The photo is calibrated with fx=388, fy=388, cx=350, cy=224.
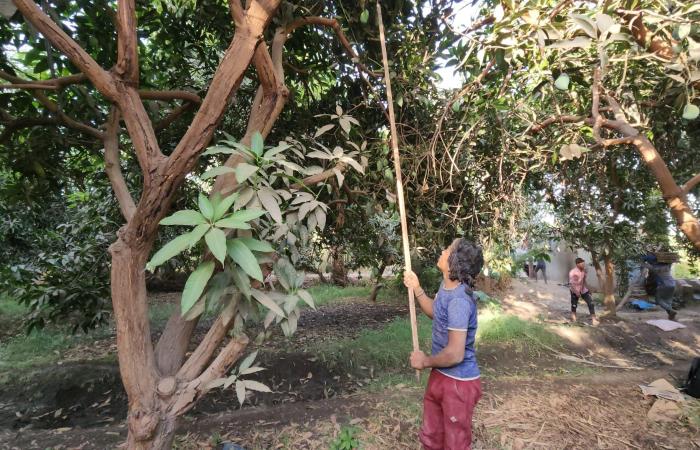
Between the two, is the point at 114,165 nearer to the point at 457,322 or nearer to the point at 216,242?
the point at 216,242

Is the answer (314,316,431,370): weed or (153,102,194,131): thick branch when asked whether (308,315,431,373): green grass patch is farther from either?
(153,102,194,131): thick branch

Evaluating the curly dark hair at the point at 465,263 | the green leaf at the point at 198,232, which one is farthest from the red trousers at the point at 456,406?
the green leaf at the point at 198,232

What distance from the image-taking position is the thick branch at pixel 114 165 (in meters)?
2.15

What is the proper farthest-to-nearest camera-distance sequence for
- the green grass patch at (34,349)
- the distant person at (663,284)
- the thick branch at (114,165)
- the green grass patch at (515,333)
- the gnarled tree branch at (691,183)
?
1. the distant person at (663,284)
2. the green grass patch at (515,333)
3. the green grass patch at (34,349)
4. the gnarled tree branch at (691,183)
5. the thick branch at (114,165)

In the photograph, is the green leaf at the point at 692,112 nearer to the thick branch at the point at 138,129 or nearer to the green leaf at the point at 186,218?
the green leaf at the point at 186,218

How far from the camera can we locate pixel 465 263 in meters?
2.00

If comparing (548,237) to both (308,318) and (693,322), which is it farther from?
(308,318)

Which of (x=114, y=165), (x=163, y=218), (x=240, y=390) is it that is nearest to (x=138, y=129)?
(x=163, y=218)

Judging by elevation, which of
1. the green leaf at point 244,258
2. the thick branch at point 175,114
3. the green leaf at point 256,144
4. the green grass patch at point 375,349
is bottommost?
the green grass patch at point 375,349

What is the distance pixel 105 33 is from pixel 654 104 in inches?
167

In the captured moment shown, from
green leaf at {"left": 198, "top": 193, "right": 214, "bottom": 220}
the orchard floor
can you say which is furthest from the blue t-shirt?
green leaf at {"left": 198, "top": 193, "right": 214, "bottom": 220}

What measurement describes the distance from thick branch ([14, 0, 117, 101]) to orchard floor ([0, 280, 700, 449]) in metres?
2.39

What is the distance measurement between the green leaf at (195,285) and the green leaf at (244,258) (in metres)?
0.13

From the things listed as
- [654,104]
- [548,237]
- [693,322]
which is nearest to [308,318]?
[548,237]
